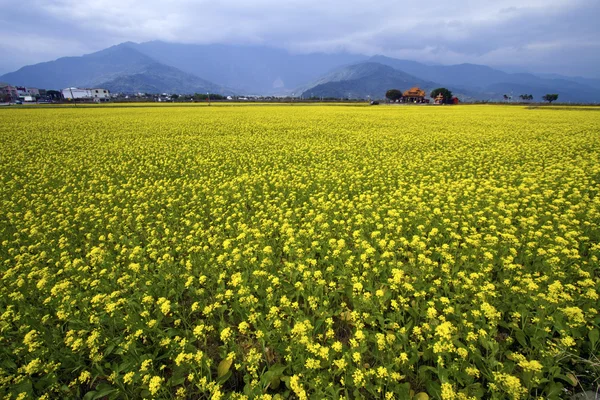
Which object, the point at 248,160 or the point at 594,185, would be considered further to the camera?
the point at 248,160

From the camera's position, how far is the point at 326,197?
8.24m

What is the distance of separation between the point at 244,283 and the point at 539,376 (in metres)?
3.76

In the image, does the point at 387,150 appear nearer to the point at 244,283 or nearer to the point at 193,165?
the point at 193,165

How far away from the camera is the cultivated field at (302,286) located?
10.3ft

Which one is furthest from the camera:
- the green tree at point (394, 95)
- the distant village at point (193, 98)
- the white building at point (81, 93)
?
the white building at point (81, 93)

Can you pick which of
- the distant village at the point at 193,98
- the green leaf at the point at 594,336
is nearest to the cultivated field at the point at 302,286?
the green leaf at the point at 594,336

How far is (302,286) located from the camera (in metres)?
4.10

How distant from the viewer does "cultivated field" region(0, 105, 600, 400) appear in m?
3.14

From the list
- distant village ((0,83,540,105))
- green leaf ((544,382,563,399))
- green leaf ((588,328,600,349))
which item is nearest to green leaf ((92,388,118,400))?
green leaf ((544,382,563,399))

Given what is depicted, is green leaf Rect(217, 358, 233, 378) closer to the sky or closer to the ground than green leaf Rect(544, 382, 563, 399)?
closer to the ground

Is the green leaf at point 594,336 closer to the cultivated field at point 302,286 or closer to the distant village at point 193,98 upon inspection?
the cultivated field at point 302,286

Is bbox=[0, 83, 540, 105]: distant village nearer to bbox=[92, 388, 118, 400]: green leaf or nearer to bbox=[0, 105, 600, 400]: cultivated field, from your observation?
bbox=[0, 105, 600, 400]: cultivated field

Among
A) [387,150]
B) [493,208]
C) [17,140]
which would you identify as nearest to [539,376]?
[493,208]

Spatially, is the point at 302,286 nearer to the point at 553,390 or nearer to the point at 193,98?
the point at 553,390
